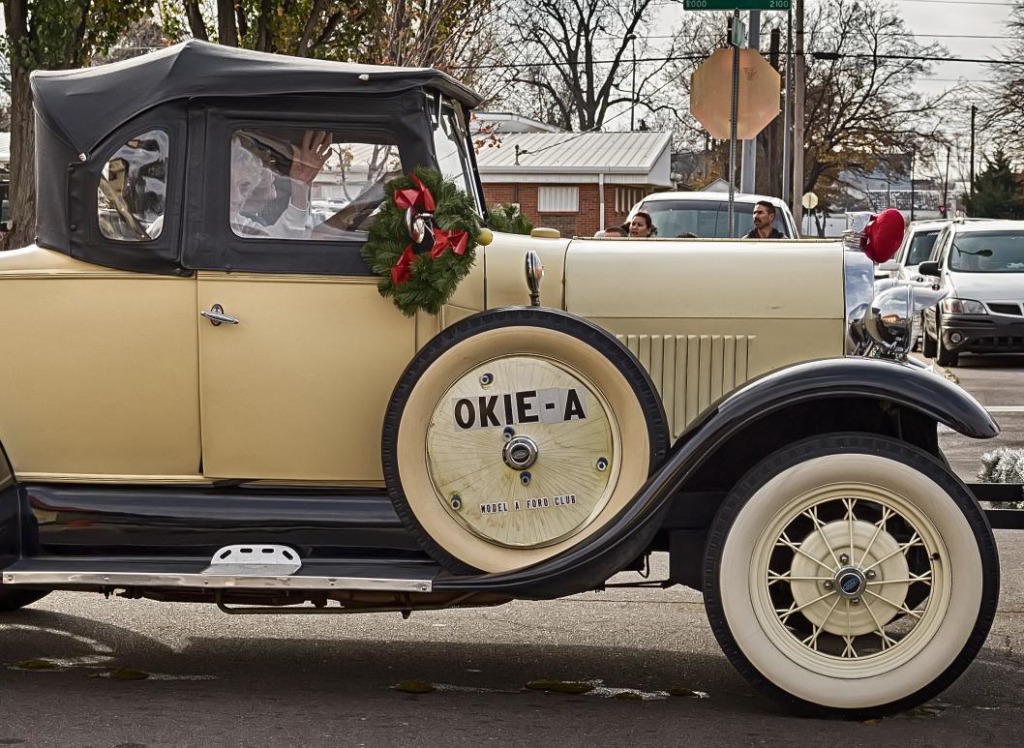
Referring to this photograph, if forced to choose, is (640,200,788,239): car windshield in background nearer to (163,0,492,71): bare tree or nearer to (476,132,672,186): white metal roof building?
(163,0,492,71): bare tree

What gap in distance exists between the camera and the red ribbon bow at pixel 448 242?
4.48 m

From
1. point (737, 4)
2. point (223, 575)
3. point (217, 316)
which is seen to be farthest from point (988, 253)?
point (223, 575)

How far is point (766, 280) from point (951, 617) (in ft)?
4.04

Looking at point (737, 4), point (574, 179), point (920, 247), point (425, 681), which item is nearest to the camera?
point (425, 681)

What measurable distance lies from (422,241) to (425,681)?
1.48 metres

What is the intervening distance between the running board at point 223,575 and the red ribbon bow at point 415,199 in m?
1.15

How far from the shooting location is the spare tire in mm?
4328

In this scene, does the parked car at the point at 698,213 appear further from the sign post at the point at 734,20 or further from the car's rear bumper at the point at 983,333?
the sign post at the point at 734,20

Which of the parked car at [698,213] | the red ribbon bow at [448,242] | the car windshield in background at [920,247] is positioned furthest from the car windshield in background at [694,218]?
the red ribbon bow at [448,242]

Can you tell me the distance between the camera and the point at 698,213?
15.6 m

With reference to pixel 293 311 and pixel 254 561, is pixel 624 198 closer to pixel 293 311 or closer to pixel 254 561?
pixel 293 311

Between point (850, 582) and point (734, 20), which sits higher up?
point (734, 20)

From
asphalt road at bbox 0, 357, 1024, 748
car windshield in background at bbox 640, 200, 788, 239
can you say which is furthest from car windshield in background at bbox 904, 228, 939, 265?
asphalt road at bbox 0, 357, 1024, 748

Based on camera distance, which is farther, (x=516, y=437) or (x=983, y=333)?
(x=983, y=333)
